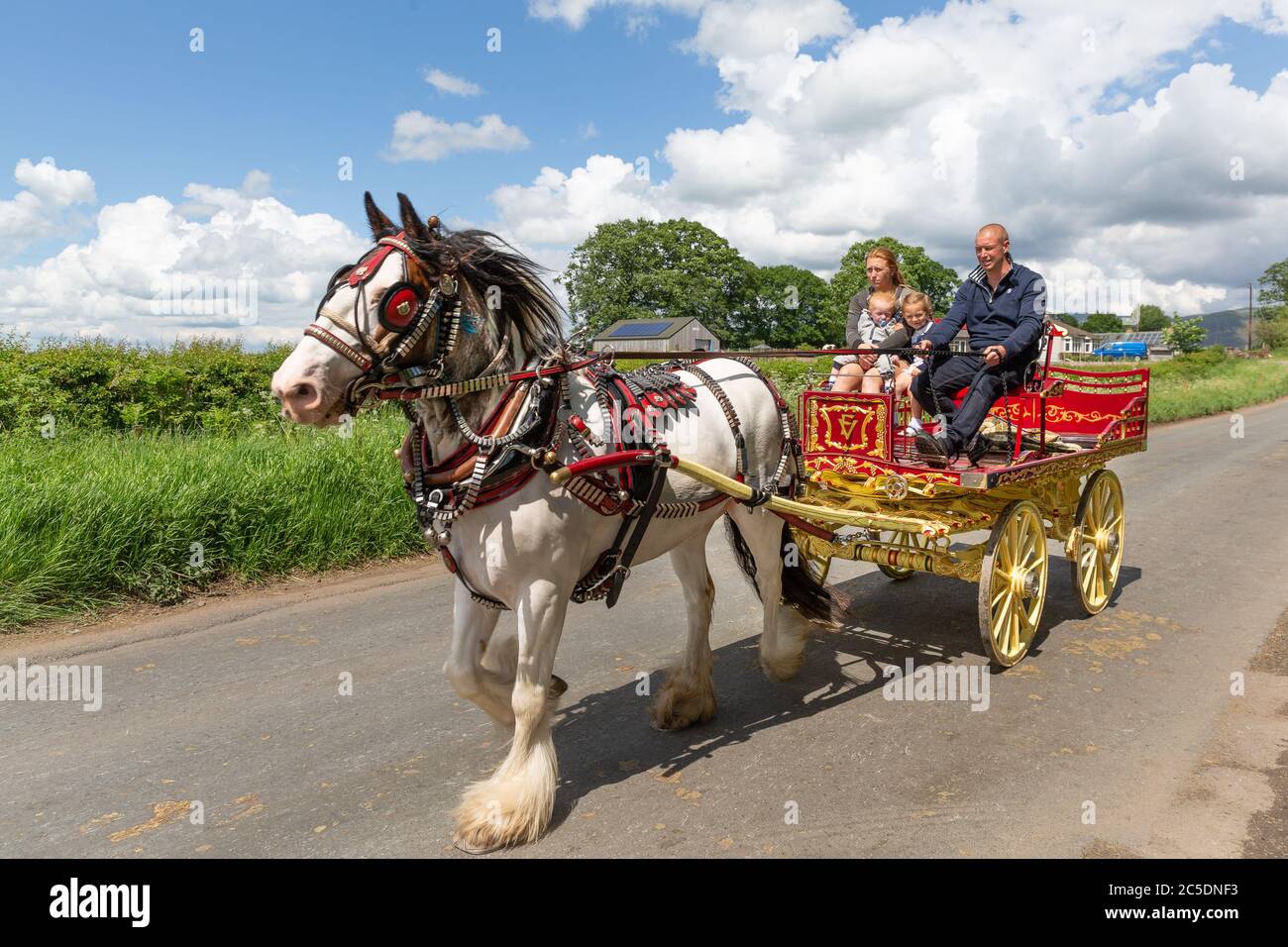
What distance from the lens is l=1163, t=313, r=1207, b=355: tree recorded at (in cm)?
7319

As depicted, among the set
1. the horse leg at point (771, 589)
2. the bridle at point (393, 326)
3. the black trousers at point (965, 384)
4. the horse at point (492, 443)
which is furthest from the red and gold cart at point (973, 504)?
the bridle at point (393, 326)

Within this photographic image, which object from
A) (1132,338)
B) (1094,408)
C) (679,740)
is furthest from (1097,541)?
(1132,338)

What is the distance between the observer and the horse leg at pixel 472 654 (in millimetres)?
3436

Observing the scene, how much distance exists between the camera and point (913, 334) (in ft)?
20.3

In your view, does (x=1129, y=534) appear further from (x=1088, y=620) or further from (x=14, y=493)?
(x=14, y=493)

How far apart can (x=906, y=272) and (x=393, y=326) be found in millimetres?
55828

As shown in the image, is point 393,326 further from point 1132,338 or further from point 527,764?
point 1132,338

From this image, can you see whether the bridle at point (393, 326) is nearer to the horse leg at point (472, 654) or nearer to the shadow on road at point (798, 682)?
the horse leg at point (472, 654)

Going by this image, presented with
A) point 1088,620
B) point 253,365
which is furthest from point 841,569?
point 253,365

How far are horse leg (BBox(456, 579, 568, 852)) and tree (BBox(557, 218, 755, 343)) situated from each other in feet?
162

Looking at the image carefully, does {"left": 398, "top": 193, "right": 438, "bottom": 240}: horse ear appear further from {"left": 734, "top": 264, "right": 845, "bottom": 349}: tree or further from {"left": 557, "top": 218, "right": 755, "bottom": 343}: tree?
{"left": 734, "top": 264, "right": 845, "bottom": 349}: tree

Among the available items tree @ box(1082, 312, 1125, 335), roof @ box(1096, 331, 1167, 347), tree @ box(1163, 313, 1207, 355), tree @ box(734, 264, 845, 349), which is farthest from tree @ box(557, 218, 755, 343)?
tree @ box(1082, 312, 1125, 335)

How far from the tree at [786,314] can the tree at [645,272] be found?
941 cm
